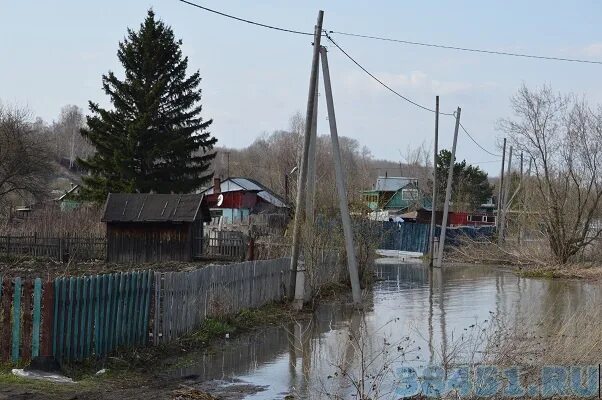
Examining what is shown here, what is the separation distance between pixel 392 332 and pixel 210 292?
3729mm

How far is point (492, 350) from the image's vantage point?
1027cm

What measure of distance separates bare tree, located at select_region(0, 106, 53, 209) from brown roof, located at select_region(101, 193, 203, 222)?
17.1 metres

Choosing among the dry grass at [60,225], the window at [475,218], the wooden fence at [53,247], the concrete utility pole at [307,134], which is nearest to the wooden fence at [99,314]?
the concrete utility pole at [307,134]

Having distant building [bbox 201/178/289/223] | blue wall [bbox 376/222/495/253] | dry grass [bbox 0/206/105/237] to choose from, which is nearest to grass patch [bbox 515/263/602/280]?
blue wall [bbox 376/222/495/253]

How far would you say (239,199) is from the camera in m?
66.5

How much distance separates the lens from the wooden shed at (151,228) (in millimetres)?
32562

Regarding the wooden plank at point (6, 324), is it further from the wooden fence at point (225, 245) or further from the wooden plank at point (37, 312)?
the wooden fence at point (225, 245)

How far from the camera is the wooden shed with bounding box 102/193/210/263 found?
3256 cm

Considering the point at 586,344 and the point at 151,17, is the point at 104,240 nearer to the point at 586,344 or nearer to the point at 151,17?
the point at 151,17

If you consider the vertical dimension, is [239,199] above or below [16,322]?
above

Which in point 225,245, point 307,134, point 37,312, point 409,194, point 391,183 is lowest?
point 37,312

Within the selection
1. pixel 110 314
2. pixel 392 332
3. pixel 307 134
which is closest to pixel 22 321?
pixel 110 314

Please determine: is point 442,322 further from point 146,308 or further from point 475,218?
point 475,218

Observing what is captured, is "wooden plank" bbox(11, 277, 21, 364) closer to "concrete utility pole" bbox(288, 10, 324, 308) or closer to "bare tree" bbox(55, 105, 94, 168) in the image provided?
"concrete utility pole" bbox(288, 10, 324, 308)
